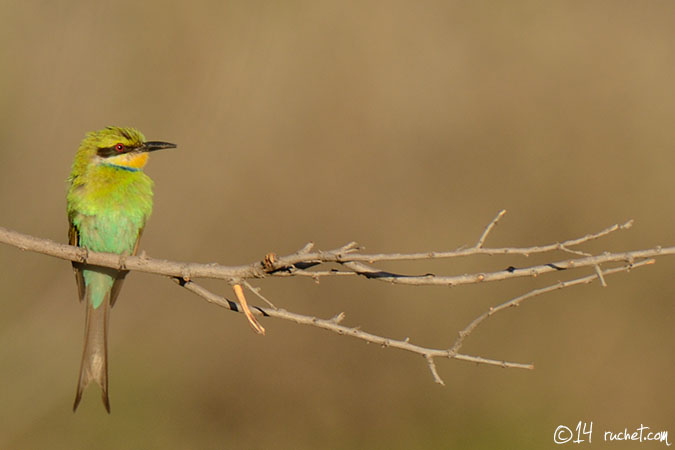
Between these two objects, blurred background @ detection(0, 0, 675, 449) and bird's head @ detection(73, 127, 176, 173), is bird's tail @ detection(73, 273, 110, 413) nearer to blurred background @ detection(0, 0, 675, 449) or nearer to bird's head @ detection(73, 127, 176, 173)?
bird's head @ detection(73, 127, 176, 173)

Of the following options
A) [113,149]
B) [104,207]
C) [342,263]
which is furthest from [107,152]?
[342,263]

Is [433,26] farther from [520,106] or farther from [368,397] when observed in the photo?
[368,397]

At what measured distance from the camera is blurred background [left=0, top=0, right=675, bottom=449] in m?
5.04

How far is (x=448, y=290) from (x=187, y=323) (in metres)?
1.94

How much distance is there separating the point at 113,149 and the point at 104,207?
0.28m

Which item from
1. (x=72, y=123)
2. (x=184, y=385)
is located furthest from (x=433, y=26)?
(x=184, y=385)

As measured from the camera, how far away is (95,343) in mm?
3043

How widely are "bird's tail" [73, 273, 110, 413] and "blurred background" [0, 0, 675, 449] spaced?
74.0 inches

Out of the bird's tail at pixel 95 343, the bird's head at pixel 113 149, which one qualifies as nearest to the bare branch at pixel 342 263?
the bird's tail at pixel 95 343

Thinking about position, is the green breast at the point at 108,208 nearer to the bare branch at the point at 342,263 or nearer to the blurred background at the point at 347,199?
the bare branch at the point at 342,263

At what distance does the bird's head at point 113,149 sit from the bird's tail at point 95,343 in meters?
0.48

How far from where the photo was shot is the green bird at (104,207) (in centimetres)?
314

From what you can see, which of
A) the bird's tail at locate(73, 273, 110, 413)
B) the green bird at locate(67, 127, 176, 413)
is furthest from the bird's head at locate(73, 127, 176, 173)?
the bird's tail at locate(73, 273, 110, 413)

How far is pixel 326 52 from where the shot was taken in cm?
592
